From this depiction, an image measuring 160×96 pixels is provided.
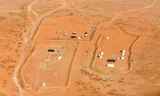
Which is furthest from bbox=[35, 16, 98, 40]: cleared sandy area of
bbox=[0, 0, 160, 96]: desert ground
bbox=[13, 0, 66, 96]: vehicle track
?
bbox=[13, 0, 66, 96]: vehicle track

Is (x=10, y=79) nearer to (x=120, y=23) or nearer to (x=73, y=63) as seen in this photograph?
(x=73, y=63)

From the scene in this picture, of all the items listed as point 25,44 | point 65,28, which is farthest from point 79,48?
point 25,44

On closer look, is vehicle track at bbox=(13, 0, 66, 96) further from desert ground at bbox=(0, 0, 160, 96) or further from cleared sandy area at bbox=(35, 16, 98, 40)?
cleared sandy area at bbox=(35, 16, 98, 40)

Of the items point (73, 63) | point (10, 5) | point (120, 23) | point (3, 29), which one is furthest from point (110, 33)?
point (10, 5)

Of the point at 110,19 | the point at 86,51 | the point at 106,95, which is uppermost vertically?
the point at 110,19

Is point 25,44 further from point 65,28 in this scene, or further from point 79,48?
point 79,48

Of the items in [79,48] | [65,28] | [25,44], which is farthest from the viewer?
[65,28]

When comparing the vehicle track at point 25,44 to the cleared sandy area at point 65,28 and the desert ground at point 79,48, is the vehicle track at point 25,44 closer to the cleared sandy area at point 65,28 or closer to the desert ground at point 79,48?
the desert ground at point 79,48

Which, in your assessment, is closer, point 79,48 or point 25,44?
point 79,48
